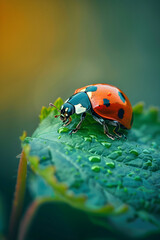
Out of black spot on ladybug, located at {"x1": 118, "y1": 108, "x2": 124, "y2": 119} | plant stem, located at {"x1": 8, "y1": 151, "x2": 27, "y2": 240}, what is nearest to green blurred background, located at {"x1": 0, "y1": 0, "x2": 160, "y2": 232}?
black spot on ladybug, located at {"x1": 118, "y1": 108, "x2": 124, "y2": 119}

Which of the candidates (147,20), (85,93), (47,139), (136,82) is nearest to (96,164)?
(47,139)

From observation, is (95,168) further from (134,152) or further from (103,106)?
(103,106)

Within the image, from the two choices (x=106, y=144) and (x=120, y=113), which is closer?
(x=106, y=144)

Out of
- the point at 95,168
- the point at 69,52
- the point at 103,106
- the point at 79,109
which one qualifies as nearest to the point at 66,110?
the point at 79,109

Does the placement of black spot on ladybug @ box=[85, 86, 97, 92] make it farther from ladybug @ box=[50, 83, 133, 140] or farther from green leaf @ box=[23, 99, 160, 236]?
green leaf @ box=[23, 99, 160, 236]

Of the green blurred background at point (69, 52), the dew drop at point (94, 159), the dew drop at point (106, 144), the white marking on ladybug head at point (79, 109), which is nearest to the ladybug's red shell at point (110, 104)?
the white marking on ladybug head at point (79, 109)
